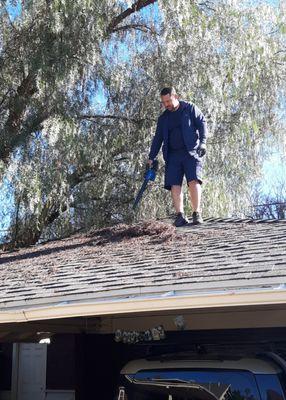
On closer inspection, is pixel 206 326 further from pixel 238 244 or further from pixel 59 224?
pixel 59 224

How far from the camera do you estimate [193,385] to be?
350 centimetres

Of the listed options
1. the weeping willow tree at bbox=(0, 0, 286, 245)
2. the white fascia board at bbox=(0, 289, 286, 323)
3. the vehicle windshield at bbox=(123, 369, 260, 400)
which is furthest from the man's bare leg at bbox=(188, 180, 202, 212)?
the weeping willow tree at bbox=(0, 0, 286, 245)

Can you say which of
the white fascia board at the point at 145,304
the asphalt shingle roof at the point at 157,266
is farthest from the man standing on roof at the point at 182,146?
the white fascia board at the point at 145,304

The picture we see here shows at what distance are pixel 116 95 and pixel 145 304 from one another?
26.9ft

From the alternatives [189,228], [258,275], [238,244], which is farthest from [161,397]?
[189,228]

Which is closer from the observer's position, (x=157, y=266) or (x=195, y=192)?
(x=157, y=266)

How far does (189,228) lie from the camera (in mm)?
6895

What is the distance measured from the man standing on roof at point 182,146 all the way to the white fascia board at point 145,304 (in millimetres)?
3263

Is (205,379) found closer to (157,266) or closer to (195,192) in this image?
(157,266)

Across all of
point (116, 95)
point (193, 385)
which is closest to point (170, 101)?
point (116, 95)

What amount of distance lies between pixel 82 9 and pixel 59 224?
4268mm

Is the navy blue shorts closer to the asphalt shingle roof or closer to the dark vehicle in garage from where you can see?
the asphalt shingle roof

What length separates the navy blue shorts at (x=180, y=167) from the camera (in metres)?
7.30

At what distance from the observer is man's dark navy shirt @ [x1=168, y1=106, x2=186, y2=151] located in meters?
7.46
